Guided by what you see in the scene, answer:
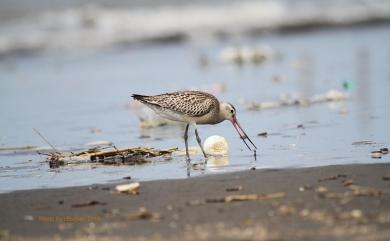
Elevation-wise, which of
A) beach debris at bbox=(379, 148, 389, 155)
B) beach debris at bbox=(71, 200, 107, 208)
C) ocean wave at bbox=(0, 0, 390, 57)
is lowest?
beach debris at bbox=(71, 200, 107, 208)

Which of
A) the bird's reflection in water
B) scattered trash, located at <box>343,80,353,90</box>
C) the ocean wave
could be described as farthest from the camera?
the ocean wave

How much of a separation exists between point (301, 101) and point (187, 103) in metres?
4.24

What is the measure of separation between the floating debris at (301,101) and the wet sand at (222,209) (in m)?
6.06

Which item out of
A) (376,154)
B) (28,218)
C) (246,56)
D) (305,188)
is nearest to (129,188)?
(28,218)

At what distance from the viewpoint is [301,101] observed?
15867 mm

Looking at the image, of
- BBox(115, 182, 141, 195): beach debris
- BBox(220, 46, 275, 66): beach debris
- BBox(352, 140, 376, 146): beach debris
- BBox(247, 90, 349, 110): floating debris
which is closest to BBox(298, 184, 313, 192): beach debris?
BBox(115, 182, 141, 195): beach debris

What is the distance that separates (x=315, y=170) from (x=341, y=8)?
2780 cm

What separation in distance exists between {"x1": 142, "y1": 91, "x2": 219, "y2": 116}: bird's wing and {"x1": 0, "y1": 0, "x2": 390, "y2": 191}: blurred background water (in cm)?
71

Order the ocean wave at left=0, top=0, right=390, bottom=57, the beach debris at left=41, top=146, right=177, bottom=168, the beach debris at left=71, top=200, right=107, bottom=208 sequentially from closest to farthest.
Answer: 1. the beach debris at left=71, top=200, right=107, bottom=208
2. the beach debris at left=41, top=146, right=177, bottom=168
3. the ocean wave at left=0, top=0, right=390, bottom=57

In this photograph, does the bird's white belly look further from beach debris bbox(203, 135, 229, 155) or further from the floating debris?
the floating debris

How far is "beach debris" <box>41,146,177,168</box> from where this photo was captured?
11242 mm

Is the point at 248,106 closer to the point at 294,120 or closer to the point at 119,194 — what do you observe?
the point at 294,120

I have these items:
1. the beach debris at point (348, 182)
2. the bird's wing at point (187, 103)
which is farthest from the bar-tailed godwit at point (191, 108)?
the beach debris at point (348, 182)

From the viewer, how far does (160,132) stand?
46.4ft
